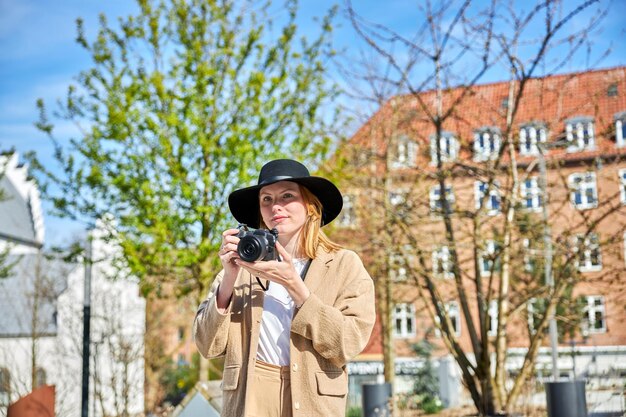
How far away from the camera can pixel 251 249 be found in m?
2.52

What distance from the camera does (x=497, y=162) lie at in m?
7.82

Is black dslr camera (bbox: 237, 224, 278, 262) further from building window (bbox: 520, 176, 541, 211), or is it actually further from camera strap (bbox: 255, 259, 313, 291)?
building window (bbox: 520, 176, 541, 211)

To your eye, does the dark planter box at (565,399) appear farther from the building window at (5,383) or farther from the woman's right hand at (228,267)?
the building window at (5,383)

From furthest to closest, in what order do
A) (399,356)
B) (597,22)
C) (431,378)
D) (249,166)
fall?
(399,356)
(431,378)
(249,166)
(597,22)

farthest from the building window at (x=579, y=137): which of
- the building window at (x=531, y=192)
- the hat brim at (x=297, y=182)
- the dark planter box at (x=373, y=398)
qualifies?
the hat brim at (x=297, y=182)

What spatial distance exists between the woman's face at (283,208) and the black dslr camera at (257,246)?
8.7 inches

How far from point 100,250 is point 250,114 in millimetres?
3284

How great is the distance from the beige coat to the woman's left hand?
43 mm

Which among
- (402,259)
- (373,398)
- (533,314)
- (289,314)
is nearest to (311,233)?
(289,314)

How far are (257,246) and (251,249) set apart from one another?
0.09 feet

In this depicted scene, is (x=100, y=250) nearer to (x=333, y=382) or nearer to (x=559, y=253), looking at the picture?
(x=559, y=253)

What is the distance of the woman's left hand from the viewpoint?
2479 millimetres

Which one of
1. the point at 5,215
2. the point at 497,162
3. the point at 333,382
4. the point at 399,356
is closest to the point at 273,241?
the point at 333,382

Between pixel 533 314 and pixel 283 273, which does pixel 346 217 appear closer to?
pixel 533 314
